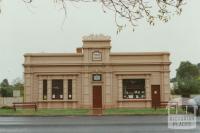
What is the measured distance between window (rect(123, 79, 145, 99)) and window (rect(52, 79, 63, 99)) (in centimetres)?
599

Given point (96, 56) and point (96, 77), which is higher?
point (96, 56)

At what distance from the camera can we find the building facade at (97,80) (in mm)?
54219

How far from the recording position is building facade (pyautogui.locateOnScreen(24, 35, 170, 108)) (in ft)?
178

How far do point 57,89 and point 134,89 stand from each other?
721cm

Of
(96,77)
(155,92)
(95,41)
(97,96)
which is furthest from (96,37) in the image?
(155,92)

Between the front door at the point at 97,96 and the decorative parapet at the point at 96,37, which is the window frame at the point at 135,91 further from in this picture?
the decorative parapet at the point at 96,37

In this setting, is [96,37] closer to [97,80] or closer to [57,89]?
[97,80]

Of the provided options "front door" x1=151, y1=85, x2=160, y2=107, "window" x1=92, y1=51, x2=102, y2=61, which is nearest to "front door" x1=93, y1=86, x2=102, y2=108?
"window" x1=92, y1=51, x2=102, y2=61

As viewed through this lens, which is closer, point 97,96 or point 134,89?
point 97,96

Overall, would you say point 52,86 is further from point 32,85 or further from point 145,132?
point 145,132

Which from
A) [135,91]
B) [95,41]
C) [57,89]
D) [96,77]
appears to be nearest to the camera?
[57,89]

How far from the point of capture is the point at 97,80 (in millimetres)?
54812

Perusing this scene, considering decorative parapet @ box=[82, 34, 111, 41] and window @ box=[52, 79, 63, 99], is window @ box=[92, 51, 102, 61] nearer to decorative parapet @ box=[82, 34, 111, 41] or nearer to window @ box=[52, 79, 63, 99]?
decorative parapet @ box=[82, 34, 111, 41]

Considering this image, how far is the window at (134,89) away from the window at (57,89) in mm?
5987
